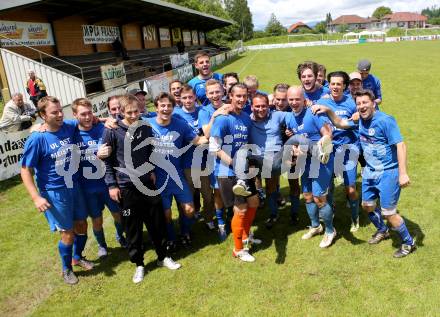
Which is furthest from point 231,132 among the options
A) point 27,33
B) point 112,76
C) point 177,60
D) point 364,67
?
point 177,60

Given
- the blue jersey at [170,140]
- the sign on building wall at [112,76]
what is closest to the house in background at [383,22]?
the sign on building wall at [112,76]

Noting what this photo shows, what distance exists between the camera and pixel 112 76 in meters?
17.3

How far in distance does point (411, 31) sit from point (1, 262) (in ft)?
283

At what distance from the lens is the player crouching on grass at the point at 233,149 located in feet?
14.3

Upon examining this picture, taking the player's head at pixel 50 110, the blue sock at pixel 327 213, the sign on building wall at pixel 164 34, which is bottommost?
the blue sock at pixel 327 213

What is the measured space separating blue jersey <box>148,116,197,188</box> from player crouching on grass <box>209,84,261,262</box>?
0.52m

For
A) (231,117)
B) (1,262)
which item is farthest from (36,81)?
(231,117)

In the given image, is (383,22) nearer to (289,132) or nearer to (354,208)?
(354,208)

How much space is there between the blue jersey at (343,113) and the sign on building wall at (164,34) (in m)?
30.2

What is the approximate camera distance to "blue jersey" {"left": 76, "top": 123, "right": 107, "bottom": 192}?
456 cm

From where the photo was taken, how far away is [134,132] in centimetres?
419

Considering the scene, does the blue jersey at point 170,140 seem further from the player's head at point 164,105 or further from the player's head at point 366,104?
the player's head at point 366,104

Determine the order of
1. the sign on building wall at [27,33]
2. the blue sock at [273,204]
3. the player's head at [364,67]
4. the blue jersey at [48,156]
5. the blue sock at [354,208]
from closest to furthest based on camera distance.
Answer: the blue jersey at [48,156], the blue sock at [354,208], the blue sock at [273,204], the player's head at [364,67], the sign on building wall at [27,33]

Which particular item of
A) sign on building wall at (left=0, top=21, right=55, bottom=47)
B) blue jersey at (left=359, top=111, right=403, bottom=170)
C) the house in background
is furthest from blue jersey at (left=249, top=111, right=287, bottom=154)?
the house in background
